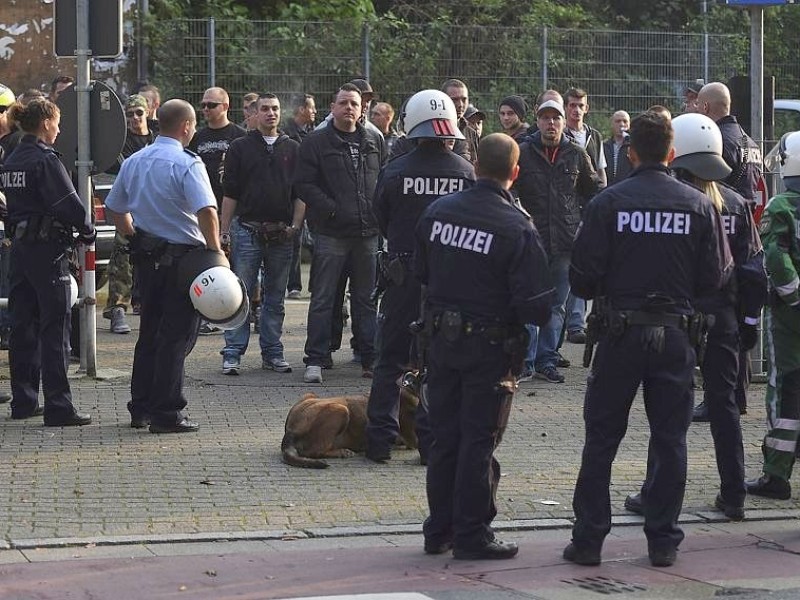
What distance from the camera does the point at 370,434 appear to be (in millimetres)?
9219

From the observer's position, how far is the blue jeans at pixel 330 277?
11961 millimetres

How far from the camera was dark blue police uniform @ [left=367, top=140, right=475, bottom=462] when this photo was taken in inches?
348

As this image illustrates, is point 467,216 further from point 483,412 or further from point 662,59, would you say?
point 662,59

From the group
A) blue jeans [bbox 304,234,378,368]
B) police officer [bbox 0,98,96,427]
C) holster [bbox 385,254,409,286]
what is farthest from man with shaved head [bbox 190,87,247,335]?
holster [bbox 385,254,409,286]

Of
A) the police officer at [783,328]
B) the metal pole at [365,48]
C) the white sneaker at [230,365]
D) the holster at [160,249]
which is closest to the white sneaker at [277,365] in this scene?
the white sneaker at [230,365]

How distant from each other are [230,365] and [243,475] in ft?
11.9

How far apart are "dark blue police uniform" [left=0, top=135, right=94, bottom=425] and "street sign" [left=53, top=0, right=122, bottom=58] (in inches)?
68.5

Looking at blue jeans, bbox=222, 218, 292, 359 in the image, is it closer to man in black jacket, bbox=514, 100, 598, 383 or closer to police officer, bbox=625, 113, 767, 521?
man in black jacket, bbox=514, 100, 598, 383

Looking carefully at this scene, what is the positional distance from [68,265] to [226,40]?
10.7 metres

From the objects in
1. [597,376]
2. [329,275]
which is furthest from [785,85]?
[597,376]

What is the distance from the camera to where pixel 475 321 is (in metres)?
7.05

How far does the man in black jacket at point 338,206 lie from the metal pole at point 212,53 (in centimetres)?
873

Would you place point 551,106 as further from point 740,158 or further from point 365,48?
point 365,48

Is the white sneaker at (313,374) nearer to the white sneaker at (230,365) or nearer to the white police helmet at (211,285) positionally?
the white sneaker at (230,365)
